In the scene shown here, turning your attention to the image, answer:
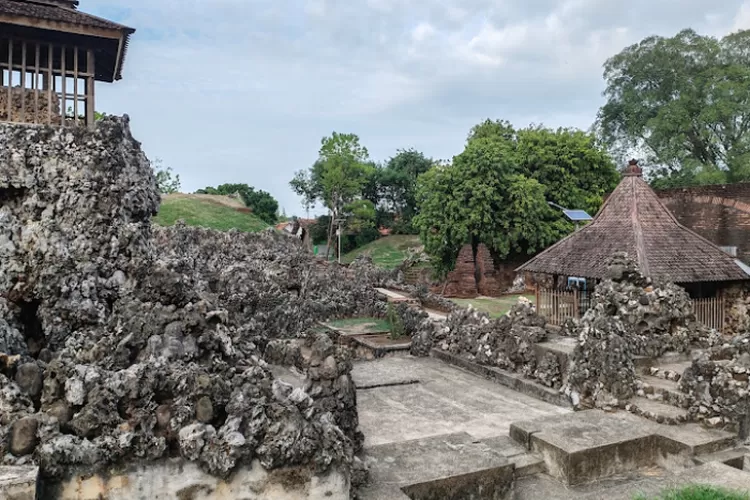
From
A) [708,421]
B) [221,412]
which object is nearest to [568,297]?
[708,421]

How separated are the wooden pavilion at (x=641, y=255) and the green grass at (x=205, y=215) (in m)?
22.9

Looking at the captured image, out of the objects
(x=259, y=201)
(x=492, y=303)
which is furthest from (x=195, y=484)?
(x=259, y=201)

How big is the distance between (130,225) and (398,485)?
150 inches

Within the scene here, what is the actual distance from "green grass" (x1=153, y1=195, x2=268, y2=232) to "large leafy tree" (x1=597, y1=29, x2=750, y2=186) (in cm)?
2236

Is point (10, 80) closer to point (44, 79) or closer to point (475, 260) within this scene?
point (44, 79)

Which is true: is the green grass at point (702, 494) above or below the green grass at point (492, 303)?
below

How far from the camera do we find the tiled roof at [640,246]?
487 inches

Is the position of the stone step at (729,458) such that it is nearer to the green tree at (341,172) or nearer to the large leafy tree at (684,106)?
the large leafy tree at (684,106)

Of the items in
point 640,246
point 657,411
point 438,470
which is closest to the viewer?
point 438,470

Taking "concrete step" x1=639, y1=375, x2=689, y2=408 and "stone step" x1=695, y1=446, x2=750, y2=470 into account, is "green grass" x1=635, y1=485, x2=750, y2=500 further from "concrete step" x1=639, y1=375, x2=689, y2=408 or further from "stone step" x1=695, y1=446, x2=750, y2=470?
"concrete step" x1=639, y1=375, x2=689, y2=408

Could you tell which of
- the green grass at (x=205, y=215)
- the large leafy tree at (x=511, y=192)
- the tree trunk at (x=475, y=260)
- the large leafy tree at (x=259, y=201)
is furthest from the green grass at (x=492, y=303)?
the large leafy tree at (x=259, y=201)

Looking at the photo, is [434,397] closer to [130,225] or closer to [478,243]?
[130,225]

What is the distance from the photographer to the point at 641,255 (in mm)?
12586

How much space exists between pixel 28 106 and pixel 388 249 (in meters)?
31.2
